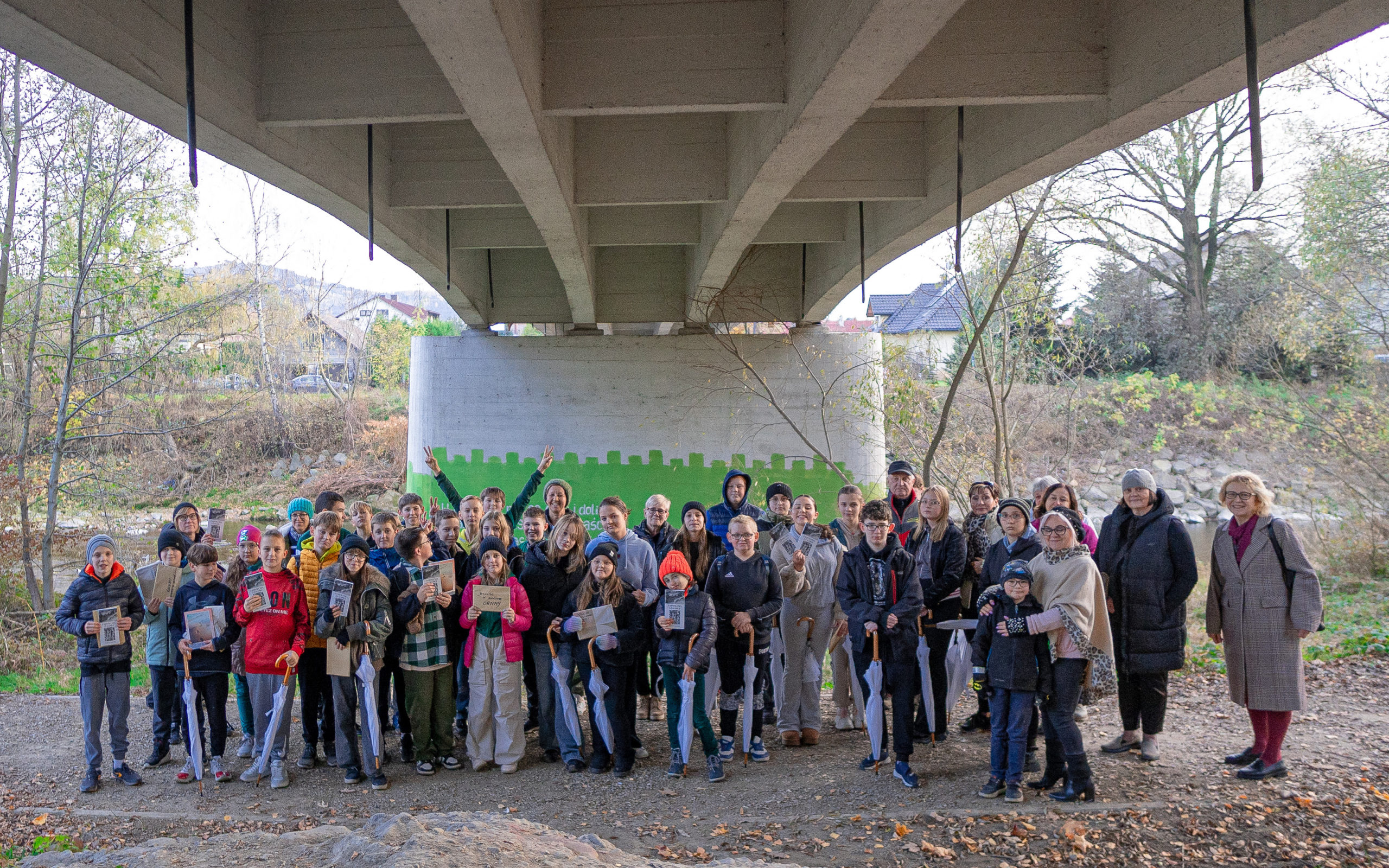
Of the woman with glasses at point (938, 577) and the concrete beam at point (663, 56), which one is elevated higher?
the concrete beam at point (663, 56)

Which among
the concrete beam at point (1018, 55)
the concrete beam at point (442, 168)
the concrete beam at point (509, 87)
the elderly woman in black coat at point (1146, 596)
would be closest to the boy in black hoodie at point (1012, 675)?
the elderly woman in black coat at point (1146, 596)

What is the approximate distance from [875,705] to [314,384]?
3721cm

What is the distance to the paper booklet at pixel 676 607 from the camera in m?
5.73

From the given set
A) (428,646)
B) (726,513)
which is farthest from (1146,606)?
(428,646)

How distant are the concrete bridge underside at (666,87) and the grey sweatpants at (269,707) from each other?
3532 millimetres

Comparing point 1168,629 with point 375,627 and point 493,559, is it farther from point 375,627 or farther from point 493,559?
point 375,627

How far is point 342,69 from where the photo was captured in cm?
546

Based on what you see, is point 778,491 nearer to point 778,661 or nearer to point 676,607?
point 778,661

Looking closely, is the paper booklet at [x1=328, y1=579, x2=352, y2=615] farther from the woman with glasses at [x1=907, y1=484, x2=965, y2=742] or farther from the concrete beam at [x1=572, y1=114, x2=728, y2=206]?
the woman with glasses at [x1=907, y1=484, x2=965, y2=742]

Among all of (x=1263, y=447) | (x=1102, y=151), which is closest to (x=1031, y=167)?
(x=1102, y=151)

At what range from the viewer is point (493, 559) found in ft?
19.5

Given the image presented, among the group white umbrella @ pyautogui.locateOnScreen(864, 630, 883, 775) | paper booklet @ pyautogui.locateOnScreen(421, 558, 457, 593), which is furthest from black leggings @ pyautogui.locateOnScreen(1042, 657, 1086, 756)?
paper booklet @ pyautogui.locateOnScreen(421, 558, 457, 593)

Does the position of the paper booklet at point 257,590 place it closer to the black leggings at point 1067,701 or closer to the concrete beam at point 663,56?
the concrete beam at point 663,56

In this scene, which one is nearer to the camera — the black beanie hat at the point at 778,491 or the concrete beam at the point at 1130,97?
the concrete beam at the point at 1130,97
